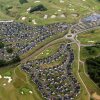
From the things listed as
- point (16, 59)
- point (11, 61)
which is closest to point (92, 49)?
point (16, 59)

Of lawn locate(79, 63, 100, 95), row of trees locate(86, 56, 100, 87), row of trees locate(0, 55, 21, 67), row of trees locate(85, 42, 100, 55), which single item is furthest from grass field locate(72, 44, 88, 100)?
row of trees locate(0, 55, 21, 67)

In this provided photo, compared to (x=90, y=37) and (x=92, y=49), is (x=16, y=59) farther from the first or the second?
(x=90, y=37)

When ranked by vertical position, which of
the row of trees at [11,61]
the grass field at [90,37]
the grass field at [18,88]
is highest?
the grass field at [18,88]

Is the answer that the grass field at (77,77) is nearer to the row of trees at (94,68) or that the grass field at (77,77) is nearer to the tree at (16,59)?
the row of trees at (94,68)

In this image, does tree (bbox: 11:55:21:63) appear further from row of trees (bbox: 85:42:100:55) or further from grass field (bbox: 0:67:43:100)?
row of trees (bbox: 85:42:100:55)

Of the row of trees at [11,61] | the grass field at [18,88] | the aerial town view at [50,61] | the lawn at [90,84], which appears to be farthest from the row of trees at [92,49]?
the grass field at [18,88]

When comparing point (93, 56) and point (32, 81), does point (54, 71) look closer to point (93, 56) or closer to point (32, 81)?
point (32, 81)

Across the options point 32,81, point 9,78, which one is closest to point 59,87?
point 32,81
